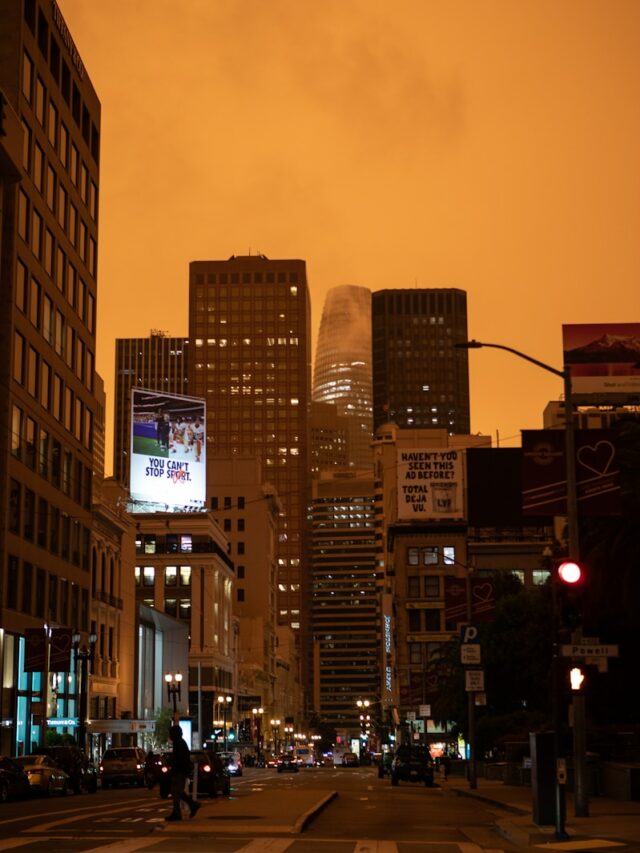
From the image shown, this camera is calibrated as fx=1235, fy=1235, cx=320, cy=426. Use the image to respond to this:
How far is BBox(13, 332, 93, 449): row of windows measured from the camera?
68500 millimetres

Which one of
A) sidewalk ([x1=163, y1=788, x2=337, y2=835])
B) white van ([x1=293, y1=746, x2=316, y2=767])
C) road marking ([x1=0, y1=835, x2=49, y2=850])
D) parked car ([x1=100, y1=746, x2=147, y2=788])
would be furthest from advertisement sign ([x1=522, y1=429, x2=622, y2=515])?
white van ([x1=293, y1=746, x2=316, y2=767])

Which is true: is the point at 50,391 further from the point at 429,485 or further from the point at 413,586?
the point at 413,586

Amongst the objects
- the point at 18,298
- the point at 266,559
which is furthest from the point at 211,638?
the point at 18,298

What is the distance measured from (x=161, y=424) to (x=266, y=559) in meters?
76.3

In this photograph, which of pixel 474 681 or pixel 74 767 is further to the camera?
pixel 474 681

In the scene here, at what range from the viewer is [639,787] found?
3428 centimetres

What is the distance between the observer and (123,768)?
55500 millimetres

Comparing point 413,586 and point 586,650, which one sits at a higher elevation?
point 413,586

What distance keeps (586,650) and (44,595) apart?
52295 mm

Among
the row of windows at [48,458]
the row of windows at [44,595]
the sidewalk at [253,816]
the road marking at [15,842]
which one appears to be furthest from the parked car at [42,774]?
the row of windows at [48,458]

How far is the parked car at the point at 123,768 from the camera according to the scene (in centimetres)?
5544

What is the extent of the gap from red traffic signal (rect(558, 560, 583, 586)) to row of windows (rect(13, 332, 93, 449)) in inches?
1884

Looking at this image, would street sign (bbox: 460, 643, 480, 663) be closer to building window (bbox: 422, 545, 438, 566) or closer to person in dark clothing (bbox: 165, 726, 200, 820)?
person in dark clothing (bbox: 165, 726, 200, 820)

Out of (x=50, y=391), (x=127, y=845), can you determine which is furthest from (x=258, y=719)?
(x=127, y=845)
